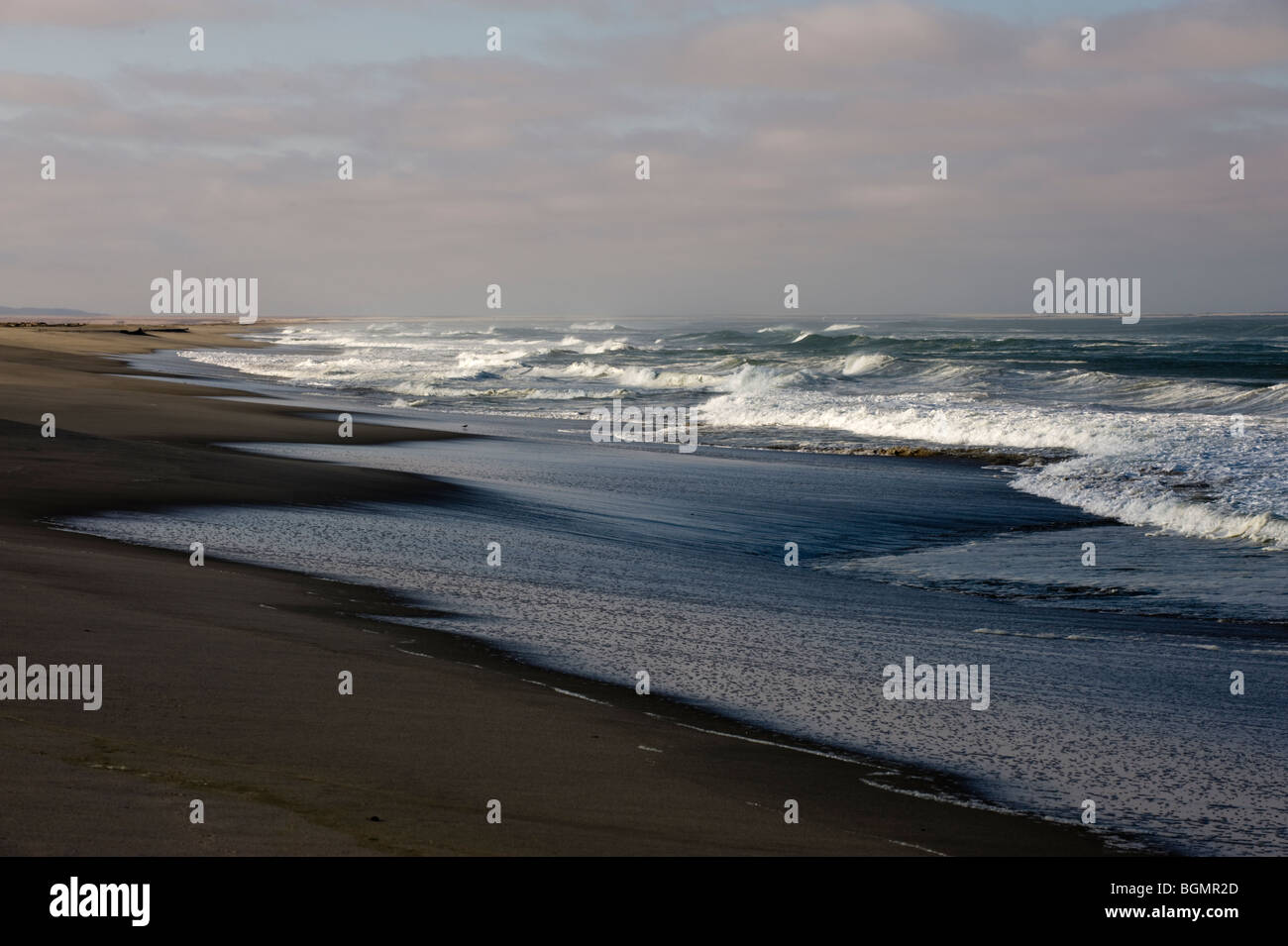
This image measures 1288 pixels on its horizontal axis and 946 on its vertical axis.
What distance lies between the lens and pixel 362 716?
5434 mm

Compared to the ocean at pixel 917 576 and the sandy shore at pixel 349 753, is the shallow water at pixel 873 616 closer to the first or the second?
the ocean at pixel 917 576

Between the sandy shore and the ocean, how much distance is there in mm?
534

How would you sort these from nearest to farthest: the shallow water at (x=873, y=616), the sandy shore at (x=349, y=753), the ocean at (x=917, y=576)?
the sandy shore at (x=349, y=753) → the shallow water at (x=873, y=616) → the ocean at (x=917, y=576)

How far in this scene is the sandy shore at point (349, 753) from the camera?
3.98m

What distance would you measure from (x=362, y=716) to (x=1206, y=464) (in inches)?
594

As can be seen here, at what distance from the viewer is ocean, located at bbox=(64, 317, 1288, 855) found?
586 centimetres

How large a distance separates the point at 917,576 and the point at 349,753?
7.14 metres

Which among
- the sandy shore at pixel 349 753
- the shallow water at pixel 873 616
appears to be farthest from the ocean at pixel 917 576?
the sandy shore at pixel 349 753

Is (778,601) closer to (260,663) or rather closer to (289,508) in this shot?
(260,663)

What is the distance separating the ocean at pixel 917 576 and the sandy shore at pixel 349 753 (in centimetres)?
53

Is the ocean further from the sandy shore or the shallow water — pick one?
the sandy shore

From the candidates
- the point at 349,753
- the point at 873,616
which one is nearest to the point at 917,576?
the point at 873,616

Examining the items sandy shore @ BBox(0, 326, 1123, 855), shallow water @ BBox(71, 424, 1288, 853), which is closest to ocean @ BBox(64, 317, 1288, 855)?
shallow water @ BBox(71, 424, 1288, 853)
